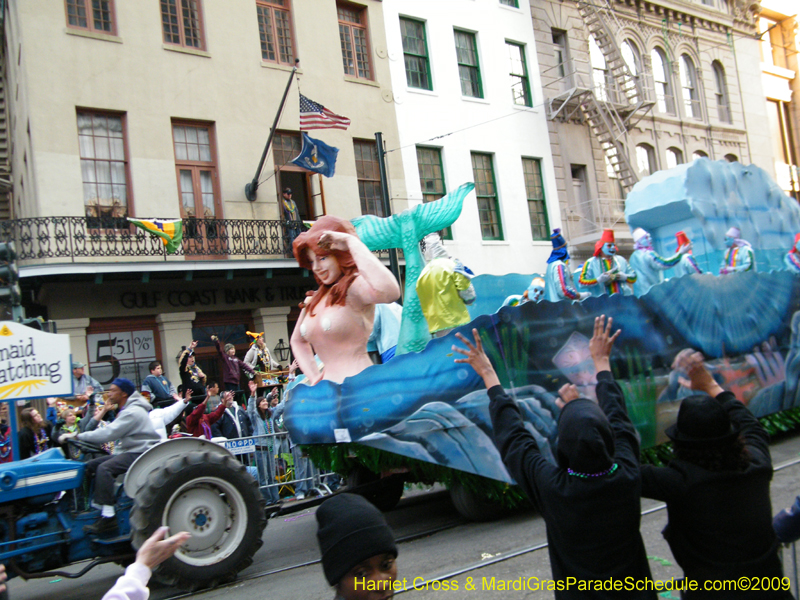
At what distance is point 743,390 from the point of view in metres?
8.18

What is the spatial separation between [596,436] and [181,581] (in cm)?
401

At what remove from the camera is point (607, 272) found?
8406 millimetres

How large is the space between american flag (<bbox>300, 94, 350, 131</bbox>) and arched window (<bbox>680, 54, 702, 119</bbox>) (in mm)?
16652

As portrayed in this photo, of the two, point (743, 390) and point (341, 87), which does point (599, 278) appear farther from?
point (341, 87)

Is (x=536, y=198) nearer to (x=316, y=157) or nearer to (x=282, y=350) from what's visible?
(x=316, y=157)

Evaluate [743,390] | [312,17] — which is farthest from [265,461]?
[312,17]

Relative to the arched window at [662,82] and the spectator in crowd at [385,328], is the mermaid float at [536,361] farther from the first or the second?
the arched window at [662,82]

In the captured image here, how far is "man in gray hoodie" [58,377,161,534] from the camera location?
5.46 m

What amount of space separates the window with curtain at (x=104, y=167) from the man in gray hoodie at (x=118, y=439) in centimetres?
994

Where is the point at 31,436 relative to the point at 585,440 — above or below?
below

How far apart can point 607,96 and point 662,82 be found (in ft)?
12.7

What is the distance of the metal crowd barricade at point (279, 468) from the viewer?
875 centimetres

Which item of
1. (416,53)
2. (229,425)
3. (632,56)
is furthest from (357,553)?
(632,56)

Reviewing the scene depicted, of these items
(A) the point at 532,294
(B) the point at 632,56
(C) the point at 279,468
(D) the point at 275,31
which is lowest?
(C) the point at 279,468
